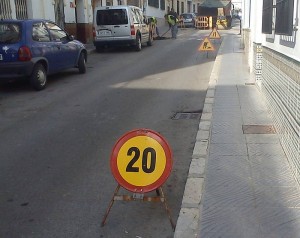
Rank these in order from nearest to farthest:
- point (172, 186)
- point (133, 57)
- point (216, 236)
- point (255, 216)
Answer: point (216, 236)
point (255, 216)
point (172, 186)
point (133, 57)

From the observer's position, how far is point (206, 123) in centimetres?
698

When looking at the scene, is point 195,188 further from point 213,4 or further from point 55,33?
point 213,4

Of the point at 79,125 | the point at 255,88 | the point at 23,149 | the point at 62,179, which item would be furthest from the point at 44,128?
the point at 255,88

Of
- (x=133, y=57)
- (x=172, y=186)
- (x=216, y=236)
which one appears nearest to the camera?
(x=216, y=236)

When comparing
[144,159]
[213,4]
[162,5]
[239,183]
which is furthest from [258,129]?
[162,5]

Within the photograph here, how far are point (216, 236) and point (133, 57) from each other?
15.1 metres

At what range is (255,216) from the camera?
149 inches

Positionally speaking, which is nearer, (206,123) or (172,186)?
(172,186)

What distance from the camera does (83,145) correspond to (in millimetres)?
6203

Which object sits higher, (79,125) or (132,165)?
(132,165)

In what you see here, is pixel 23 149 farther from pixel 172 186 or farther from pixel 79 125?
pixel 172 186

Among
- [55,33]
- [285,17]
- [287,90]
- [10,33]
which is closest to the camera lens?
[287,90]

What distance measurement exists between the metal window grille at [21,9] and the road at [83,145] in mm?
6379

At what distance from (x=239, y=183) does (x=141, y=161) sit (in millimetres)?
1340
